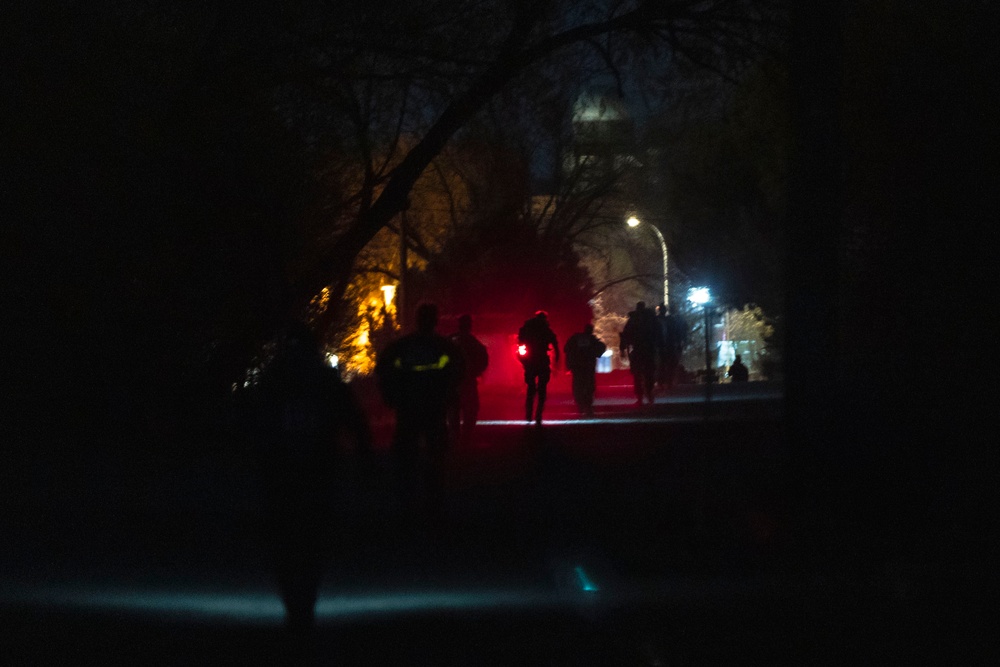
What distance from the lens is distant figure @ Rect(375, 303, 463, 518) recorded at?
35.5 feet

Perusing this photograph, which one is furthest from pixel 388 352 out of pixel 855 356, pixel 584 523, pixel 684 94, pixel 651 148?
Result: pixel 651 148

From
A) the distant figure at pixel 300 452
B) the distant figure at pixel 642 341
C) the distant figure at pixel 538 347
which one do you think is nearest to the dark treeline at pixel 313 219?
the distant figure at pixel 538 347

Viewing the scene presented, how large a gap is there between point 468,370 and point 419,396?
180 inches

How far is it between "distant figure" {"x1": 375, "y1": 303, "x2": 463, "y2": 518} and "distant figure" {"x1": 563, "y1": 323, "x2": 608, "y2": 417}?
9.56 m

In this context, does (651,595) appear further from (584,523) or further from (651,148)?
(651,148)

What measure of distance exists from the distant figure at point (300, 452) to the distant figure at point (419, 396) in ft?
9.54

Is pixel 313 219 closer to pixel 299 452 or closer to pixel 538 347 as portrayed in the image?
pixel 538 347

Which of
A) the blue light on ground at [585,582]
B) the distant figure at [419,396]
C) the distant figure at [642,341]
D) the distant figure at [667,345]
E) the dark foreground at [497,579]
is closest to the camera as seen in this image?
the dark foreground at [497,579]

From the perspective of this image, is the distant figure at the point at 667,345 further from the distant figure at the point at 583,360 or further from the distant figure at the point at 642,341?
the distant figure at the point at 583,360

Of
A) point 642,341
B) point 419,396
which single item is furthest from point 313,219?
point 419,396

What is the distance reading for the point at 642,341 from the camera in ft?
73.4

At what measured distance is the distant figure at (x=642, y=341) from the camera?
73.3 feet

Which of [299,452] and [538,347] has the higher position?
[538,347]

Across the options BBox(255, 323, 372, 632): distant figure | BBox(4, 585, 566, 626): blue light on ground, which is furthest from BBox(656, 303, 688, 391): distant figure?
BBox(255, 323, 372, 632): distant figure
